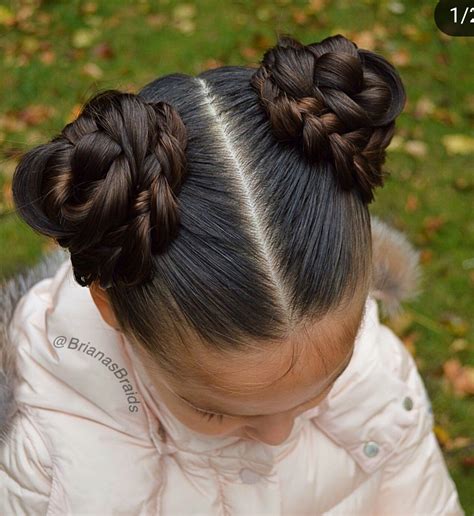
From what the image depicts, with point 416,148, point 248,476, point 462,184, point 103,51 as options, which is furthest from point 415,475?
point 103,51

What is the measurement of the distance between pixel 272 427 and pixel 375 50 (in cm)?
220

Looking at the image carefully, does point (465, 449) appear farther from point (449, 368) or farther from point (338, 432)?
point (338, 432)

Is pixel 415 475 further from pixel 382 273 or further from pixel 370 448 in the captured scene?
pixel 382 273

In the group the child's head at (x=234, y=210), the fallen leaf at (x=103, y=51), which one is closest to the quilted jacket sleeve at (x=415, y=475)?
the child's head at (x=234, y=210)

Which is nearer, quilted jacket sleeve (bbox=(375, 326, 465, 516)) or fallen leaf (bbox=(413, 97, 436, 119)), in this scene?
quilted jacket sleeve (bbox=(375, 326, 465, 516))

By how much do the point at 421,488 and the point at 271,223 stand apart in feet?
2.53

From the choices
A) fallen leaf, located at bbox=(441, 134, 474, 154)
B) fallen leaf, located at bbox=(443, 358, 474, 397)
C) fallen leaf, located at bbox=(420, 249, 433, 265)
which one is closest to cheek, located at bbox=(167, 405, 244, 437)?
fallen leaf, located at bbox=(443, 358, 474, 397)

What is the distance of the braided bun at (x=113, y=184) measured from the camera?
2.79ft

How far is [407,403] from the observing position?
136 centimetres

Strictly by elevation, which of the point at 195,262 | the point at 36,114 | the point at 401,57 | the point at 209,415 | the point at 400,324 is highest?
the point at 195,262

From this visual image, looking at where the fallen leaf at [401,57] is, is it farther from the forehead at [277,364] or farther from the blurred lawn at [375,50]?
the forehead at [277,364]

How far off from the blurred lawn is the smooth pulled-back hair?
1281 millimetres

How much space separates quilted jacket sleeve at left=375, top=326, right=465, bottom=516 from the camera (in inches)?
55.9

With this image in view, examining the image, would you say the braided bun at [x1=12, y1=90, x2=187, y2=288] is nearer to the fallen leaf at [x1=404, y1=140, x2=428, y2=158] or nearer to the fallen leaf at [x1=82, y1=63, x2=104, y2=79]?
the fallen leaf at [x1=404, y1=140, x2=428, y2=158]
